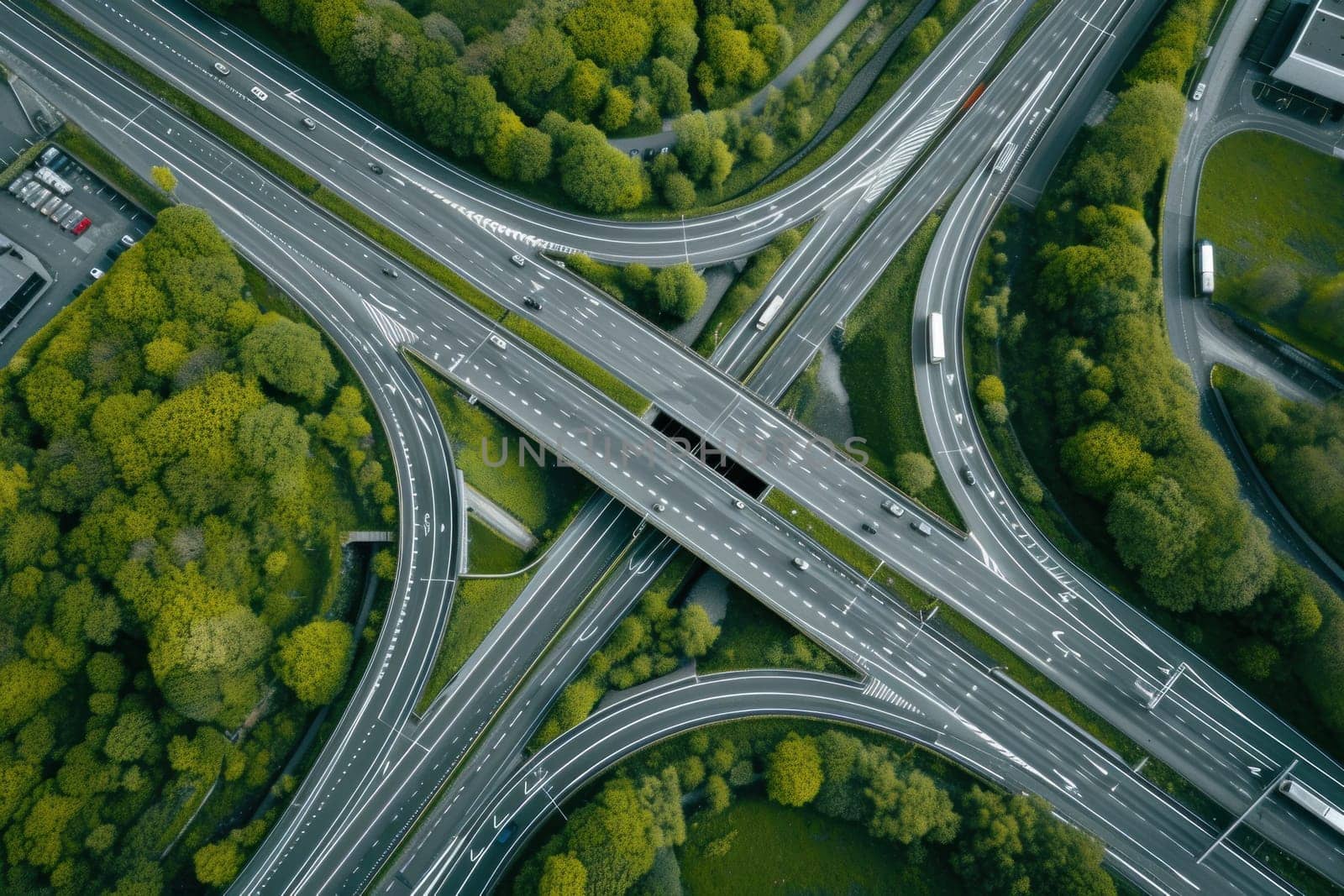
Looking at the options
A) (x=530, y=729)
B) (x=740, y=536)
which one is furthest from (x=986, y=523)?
(x=530, y=729)

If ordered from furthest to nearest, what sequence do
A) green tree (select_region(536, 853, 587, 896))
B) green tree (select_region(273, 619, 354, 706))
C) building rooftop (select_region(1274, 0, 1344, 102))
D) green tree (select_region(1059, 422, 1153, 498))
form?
building rooftop (select_region(1274, 0, 1344, 102))
green tree (select_region(1059, 422, 1153, 498))
green tree (select_region(273, 619, 354, 706))
green tree (select_region(536, 853, 587, 896))

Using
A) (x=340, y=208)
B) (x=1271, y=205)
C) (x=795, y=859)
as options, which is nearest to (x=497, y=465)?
(x=340, y=208)

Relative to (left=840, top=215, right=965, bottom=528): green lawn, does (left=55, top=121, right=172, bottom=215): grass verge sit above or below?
below

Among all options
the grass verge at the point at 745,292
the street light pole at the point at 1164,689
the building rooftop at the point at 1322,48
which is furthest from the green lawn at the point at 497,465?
the building rooftop at the point at 1322,48

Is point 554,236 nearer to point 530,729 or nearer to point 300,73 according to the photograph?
point 300,73

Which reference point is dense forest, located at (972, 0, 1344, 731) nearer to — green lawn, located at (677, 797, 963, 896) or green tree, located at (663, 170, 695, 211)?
green tree, located at (663, 170, 695, 211)

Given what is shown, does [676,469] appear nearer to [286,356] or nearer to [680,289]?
[680,289]

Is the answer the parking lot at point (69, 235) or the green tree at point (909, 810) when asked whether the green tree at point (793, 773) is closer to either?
the green tree at point (909, 810)

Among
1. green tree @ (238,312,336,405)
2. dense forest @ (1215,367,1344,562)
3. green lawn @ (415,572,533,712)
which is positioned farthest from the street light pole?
green tree @ (238,312,336,405)
